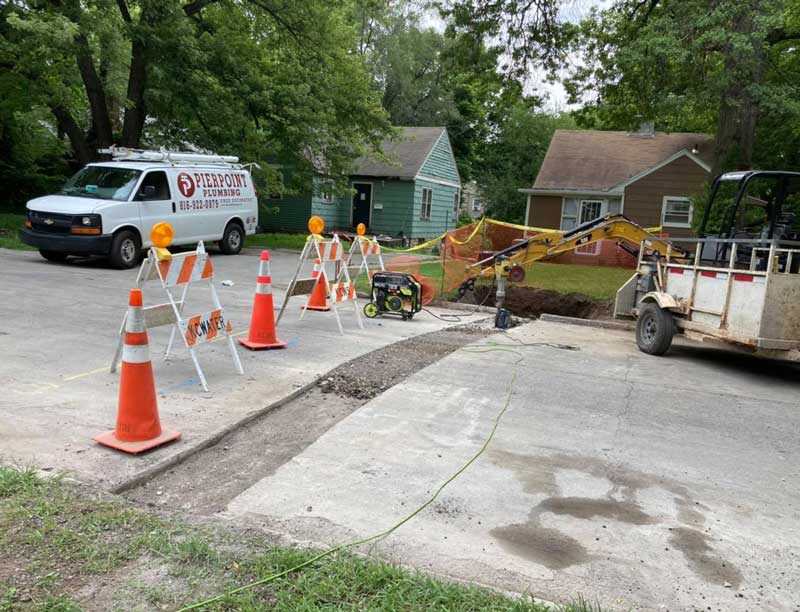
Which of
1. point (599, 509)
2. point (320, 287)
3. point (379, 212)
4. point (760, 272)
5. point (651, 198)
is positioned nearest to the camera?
point (599, 509)

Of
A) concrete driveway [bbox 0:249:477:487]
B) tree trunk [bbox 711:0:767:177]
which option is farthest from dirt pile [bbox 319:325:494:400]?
tree trunk [bbox 711:0:767:177]

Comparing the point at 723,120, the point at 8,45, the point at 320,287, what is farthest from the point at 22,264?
the point at 723,120

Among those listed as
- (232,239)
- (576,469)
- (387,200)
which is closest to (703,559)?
(576,469)

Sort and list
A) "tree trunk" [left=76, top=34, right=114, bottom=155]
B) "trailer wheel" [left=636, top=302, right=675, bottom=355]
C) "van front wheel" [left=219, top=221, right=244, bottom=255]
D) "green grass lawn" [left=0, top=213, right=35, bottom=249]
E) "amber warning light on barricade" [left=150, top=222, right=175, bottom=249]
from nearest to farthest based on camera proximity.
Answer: "amber warning light on barricade" [left=150, top=222, right=175, bottom=249] → "trailer wheel" [left=636, top=302, right=675, bottom=355] → "green grass lawn" [left=0, top=213, right=35, bottom=249] → "van front wheel" [left=219, top=221, right=244, bottom=255] → "tree trunk" [left=76, top=34, right=114, bottom=155]

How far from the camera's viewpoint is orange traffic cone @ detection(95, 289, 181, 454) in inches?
171

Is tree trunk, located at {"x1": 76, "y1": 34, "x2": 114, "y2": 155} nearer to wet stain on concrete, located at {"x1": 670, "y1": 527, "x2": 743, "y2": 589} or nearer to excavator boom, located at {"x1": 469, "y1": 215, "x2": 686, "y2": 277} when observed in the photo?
excavator boom, located at {"x1": 469, "y1": 215, "x2": 686, "y2": 277}

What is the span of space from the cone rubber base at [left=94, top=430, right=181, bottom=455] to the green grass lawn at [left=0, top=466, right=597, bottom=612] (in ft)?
2.44

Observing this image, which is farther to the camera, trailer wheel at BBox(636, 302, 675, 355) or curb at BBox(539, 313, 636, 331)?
curb at BBox(539, 313, 636, 331)

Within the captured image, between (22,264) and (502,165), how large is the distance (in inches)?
1365

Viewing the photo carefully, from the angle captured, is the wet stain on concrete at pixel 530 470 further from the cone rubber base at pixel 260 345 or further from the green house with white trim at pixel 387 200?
the green house with white trim at pixel 387 200

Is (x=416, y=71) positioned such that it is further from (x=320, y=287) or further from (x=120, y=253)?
(x=320, y=287)

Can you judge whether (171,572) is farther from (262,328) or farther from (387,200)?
(387,200)

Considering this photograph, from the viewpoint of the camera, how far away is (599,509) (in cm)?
400

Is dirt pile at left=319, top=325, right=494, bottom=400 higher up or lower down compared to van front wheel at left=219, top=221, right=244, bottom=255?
lower down
